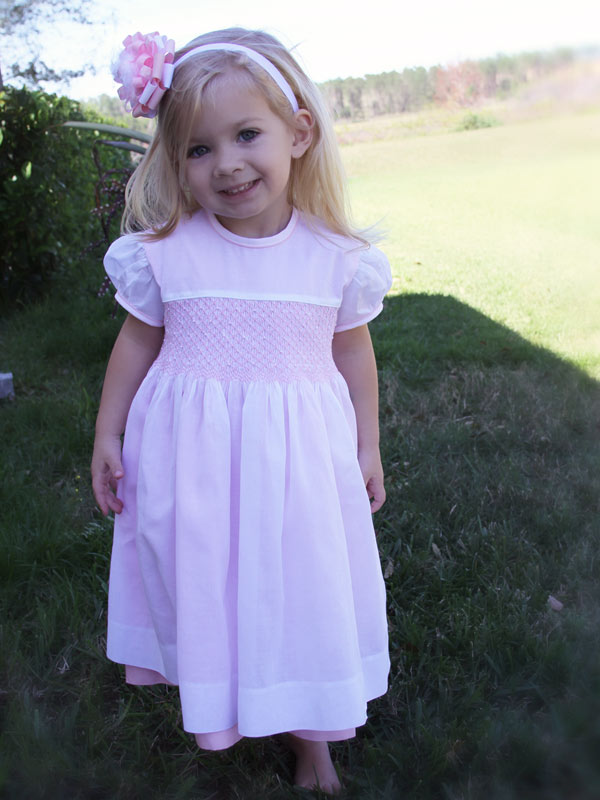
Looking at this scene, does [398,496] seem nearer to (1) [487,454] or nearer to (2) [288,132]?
(1) [487,454]

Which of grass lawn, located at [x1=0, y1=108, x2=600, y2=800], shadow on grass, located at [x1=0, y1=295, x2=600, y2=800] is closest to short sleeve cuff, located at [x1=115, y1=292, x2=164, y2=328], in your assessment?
grass lawn, located at [x1=0, y1=108, x2=600, y2=800]

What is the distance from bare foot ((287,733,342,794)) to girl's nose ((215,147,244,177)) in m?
1.16

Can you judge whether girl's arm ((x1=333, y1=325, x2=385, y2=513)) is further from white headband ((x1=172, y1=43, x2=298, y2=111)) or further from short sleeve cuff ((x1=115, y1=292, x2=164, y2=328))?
white headband ((x1=172, y1=43, x2=298, y2=111))

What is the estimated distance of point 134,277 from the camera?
1.46m

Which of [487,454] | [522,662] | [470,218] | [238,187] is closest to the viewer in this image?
[238,187]

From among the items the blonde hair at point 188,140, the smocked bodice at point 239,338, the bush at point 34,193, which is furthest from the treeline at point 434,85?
the bush at point 34,193

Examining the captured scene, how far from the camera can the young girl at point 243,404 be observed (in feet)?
4.46

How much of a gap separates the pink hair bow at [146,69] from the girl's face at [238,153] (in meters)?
0.12

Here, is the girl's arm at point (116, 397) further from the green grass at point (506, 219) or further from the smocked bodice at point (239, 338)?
the green grass at point (506, 219)

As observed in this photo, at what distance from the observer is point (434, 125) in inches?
99.1

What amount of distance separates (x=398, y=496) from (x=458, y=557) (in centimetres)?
39

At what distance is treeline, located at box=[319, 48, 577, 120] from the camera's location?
0.59 meters

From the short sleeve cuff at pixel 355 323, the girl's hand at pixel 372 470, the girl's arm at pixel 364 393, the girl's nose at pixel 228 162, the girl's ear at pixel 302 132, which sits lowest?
the girl's hand at pixel 372 470

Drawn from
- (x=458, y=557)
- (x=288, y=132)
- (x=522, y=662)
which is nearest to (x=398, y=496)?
(x=458, y=557)
